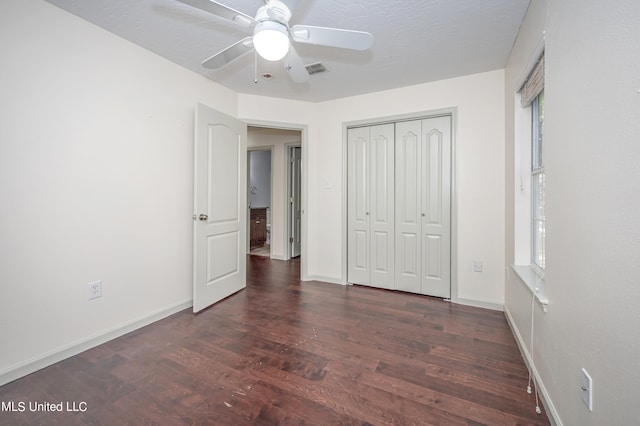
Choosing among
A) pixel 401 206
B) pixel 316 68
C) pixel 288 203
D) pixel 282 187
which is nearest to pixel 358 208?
pixel 401 206

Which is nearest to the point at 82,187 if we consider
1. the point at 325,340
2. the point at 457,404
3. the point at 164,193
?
the point at 164,193

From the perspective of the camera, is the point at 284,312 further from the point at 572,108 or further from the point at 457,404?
the point at 572,108

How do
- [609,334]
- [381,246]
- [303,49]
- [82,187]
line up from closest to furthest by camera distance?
[609,334]
[82,187]
[303,49]
[381,246]

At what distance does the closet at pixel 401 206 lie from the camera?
3.07m

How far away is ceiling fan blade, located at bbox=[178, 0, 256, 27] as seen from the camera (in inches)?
50.8

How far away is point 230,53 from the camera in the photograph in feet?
5.71

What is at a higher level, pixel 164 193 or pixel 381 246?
pixel 164 193

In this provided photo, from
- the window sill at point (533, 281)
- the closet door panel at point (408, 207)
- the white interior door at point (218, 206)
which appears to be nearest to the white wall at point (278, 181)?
the white interior door at point (218, 206)

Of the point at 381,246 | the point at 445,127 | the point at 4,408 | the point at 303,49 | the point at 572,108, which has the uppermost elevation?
the point at 303,49

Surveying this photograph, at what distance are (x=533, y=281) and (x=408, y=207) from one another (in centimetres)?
152

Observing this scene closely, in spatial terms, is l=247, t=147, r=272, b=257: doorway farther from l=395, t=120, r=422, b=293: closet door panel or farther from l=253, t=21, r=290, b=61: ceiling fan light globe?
l=253, t=21, r=290, b=61: ceiling fan light globe

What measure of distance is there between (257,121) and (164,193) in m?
1.50

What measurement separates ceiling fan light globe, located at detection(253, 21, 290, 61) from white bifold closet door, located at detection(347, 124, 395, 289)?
2144mm

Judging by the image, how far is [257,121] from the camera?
11.5 ft
